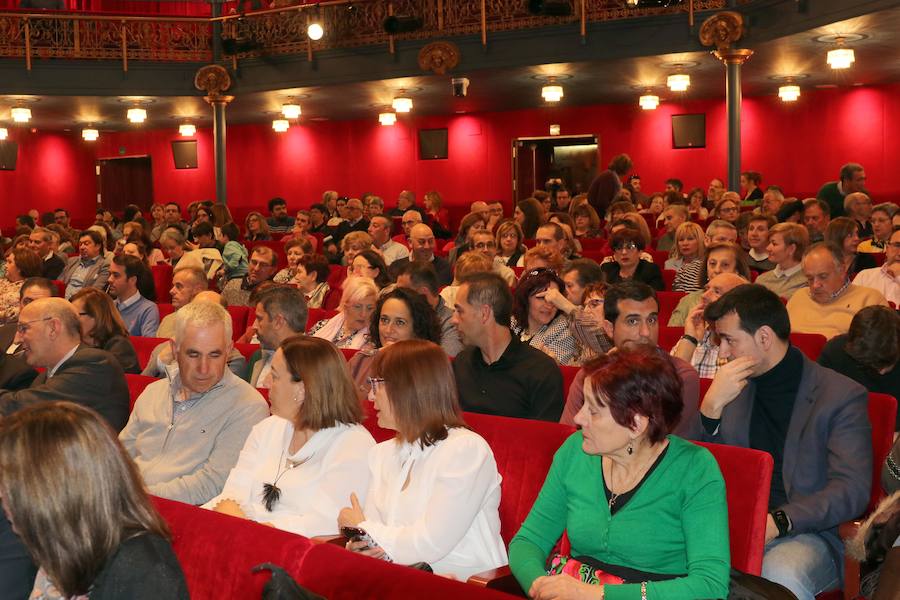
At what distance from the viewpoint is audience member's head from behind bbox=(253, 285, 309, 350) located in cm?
506

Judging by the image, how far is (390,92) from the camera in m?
15.0

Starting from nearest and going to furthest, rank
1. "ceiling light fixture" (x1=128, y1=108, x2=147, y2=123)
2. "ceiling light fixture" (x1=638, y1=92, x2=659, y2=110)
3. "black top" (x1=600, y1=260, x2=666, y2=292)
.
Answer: "black top" (x1=600, y1=260, x2=666, y2=292) → "ceiling light fixture" (x1=638, y1=92, x2=659, y2=110) → "ceiling light fixture" (x1=128, y1=108, x2=147, y2=123)

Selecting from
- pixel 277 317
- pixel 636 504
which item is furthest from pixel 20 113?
pixel 636 504

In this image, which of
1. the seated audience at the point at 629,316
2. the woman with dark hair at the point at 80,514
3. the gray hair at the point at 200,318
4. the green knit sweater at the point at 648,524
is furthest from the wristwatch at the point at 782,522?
the gray hair at the point at 200,318

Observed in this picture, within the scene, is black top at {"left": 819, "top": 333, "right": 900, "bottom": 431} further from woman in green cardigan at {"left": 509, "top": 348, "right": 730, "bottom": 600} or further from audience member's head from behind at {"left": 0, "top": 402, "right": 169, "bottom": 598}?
audience member's head from behind at {"left": 0, "top": 402, "right": 169, "bottom": 598}

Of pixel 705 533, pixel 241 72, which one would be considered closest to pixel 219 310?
pixel 705 533

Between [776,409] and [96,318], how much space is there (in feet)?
11.5

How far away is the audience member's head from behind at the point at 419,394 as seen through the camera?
9.95ft

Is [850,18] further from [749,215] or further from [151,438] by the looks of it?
[151,438]

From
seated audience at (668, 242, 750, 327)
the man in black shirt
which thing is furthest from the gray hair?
seated audience at (668, 242, 750, 327)

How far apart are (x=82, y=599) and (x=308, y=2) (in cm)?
1377

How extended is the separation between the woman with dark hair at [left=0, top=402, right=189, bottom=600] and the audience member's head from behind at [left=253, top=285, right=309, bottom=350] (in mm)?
3104

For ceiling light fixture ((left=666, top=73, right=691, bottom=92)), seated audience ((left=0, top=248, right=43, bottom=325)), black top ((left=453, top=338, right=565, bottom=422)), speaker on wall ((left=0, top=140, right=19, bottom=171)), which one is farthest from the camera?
speaker on wall ((left=0, top=140, right=19, bottom=171))

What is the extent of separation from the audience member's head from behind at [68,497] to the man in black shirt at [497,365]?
245 cm
